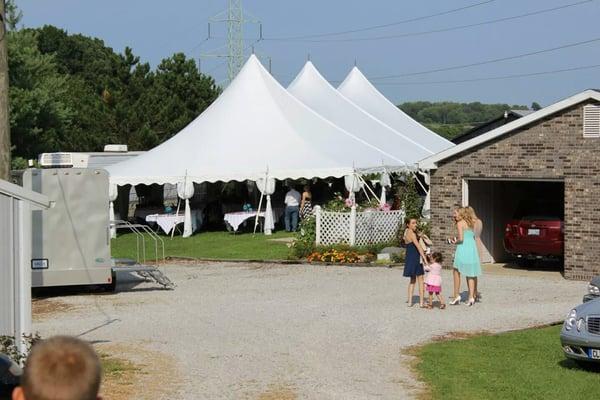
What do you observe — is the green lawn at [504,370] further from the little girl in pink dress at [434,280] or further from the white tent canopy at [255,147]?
the white tent canopy at [255,147]

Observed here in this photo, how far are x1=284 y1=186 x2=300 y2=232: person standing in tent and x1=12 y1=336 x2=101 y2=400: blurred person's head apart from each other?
102 ft

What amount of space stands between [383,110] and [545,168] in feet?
74.5

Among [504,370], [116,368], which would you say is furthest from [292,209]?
[504,370]

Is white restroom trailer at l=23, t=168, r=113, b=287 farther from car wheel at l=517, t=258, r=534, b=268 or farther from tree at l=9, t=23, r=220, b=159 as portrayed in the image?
tree at l=9, t=23, r=220, b=159

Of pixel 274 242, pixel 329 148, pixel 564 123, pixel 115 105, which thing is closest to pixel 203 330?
pixel 564 123

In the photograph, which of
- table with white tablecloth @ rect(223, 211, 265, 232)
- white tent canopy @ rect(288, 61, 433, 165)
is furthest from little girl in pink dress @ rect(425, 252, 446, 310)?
white tent canopy @ rect(288, 61, 433, 165)

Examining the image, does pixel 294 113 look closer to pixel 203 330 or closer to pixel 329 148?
pixel 329 148

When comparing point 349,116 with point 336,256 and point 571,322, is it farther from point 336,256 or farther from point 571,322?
point 571,322

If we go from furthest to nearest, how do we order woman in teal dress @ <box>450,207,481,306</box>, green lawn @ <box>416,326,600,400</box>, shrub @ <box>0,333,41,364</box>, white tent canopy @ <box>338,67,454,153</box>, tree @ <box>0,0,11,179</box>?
white tent canopy @ <box>338,67,454,153</box> < woman in teal dress @ <box>450,207,481,306</box> < tree @ <box>0,0,11,179</box> < shrub @ <box>0,333,41,364</box> < green lawn @ <box>416,326,600,400</box>

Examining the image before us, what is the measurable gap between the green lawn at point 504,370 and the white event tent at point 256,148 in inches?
729

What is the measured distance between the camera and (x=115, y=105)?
56.8m

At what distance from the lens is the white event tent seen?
33469mm

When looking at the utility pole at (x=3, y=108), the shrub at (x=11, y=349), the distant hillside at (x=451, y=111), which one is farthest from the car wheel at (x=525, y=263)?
the distant hillside at (x=451, y=111)

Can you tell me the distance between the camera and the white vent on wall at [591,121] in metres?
22.1
